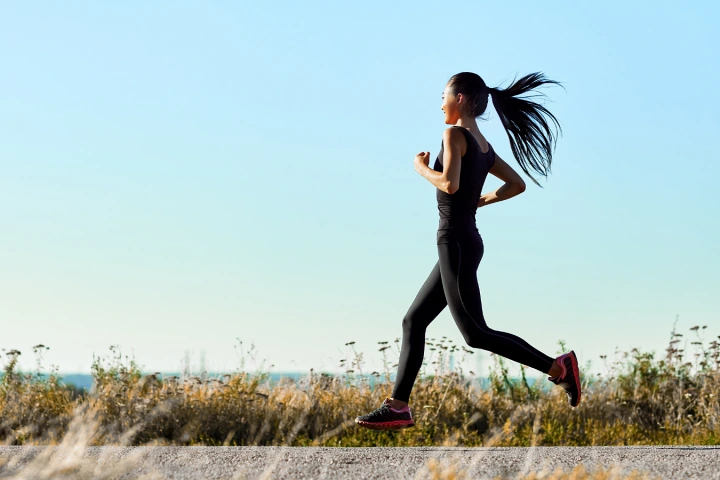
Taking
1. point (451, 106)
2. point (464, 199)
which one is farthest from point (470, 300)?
point (451, 106)

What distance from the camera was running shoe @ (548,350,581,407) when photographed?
17.8ft

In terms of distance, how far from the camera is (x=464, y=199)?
17.1 feet

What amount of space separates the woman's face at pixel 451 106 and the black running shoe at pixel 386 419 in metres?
1.79

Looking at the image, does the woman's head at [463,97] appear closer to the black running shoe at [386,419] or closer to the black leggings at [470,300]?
the black leggings at [470,300]

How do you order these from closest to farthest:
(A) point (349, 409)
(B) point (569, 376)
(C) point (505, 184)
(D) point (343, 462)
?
(D) point (343, 462) → (B) point (569, 376) → (C) point (505, 184) → (A) point (349, 409)

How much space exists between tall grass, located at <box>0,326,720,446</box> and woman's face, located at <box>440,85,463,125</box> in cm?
280

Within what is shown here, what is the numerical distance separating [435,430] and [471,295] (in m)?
3.02

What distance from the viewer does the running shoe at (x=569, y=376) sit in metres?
5.43

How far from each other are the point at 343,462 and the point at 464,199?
1690mm

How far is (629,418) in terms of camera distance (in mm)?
8883

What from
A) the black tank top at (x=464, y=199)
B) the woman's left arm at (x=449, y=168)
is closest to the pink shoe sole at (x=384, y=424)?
the black tank top at (x=464, y=199)

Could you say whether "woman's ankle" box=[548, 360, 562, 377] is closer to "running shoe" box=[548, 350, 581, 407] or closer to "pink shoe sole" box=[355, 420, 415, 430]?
"running shoe" box=[548, 350, 581, 407]

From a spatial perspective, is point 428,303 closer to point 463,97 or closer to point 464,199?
point 464,199

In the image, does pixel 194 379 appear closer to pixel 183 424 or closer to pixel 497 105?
pixel 183 424
